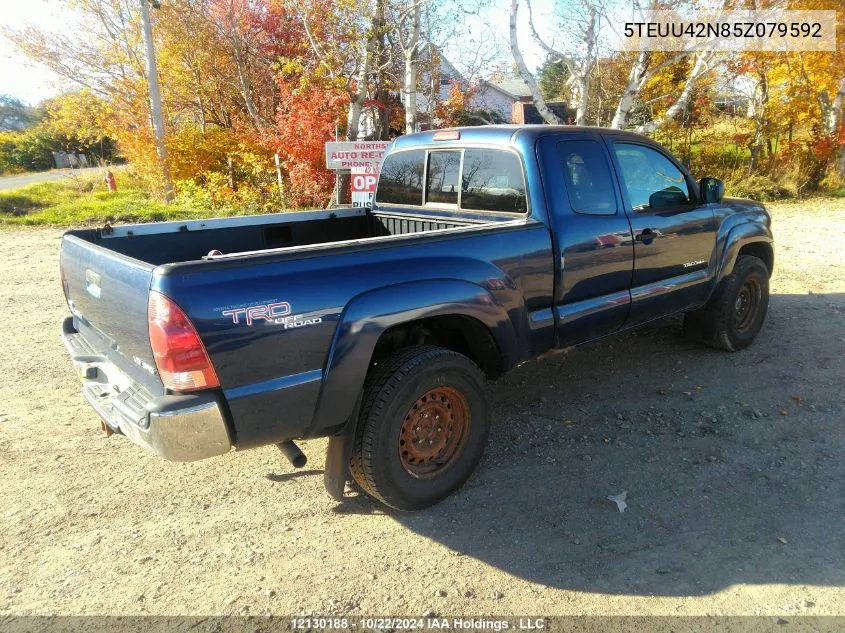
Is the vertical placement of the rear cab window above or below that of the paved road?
above

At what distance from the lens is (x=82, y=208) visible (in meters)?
15.6

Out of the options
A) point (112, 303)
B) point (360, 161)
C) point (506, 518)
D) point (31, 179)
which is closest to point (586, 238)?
point (506, 518)

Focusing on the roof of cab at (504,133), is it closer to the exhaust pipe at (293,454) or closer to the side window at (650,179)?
the side window at (650,179)

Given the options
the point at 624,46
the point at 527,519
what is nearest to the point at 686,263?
the point at 527,519

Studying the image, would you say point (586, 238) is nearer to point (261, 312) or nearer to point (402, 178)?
point (402, 178)

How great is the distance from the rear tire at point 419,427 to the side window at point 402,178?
70.3 inches

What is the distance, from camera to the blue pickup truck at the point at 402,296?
2.41 metres

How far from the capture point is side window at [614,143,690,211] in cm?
418

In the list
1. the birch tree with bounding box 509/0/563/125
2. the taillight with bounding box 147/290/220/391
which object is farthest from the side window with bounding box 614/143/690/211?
the birch tree with bounding box 509/0/563/125

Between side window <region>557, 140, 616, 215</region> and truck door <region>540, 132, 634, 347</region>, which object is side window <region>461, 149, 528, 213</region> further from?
side window <region>557, 140, 616, 215</region>

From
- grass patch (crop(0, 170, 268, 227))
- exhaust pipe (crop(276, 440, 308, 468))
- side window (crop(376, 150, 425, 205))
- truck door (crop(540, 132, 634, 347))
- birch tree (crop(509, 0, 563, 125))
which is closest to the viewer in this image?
exhaust pipe (crop(276, 440, 308, 468))

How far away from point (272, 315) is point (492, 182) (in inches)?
78.4

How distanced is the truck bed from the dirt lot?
1.31 metres

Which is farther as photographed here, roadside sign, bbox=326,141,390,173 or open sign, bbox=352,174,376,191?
roadside sign, bbox=326,141,390,173
